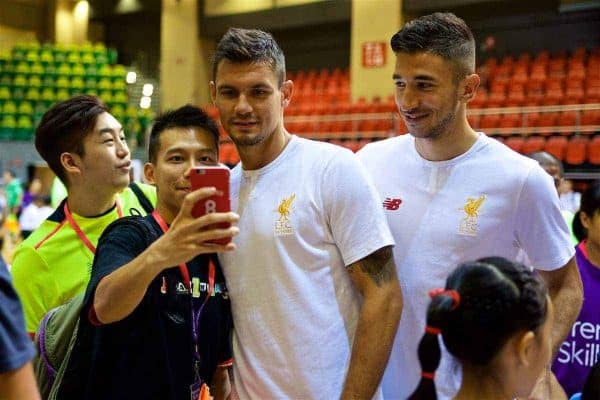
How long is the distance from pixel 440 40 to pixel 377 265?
2.39 feet

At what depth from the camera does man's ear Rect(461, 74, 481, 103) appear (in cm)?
223

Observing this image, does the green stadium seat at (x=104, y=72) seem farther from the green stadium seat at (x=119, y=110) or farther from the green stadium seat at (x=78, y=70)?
the green stadium seat at (x=119, y=110)

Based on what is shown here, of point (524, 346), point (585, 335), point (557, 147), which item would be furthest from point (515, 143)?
point (524, 346)

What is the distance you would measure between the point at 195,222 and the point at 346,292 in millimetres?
648

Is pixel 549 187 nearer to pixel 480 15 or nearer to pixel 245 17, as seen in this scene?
pixel 480 15

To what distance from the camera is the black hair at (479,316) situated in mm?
1536

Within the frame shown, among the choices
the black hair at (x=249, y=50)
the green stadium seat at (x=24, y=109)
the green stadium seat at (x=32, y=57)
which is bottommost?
the black hair at (x=249, y=50)

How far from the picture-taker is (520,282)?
A: 1.65 meters

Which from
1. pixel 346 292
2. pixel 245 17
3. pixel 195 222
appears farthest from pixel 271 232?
pixel 245 17

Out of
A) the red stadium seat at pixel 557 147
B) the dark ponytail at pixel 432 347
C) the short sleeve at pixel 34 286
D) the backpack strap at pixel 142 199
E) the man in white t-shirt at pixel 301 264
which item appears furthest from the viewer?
the red stadium seat at pixel 557 147

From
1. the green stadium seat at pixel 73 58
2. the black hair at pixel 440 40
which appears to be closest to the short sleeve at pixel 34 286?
the black hair at pixel 440 40

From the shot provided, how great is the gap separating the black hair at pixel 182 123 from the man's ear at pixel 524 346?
3.51ft

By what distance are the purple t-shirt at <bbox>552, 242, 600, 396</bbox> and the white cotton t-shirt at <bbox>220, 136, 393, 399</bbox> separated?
4.68 feet

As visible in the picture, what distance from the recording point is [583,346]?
310 cm
